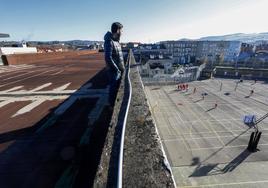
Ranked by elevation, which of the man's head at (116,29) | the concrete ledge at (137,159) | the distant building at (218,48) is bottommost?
the distant building at (218,48)

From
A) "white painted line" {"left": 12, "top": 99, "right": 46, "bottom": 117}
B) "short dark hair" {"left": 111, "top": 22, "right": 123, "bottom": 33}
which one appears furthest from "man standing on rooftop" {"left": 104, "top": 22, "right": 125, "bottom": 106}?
"white painted line" {"left": 12, "top": 99, "right": 46, "bottom": 117}

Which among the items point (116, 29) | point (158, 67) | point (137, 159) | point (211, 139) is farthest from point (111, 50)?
point (158, 67)

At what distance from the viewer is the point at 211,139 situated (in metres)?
19.9

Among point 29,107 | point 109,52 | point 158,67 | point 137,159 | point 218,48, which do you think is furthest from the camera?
point 218,48

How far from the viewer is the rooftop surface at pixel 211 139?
14.1 metres

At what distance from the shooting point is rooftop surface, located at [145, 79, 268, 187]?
1412 cm

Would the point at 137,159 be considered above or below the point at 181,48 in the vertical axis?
above

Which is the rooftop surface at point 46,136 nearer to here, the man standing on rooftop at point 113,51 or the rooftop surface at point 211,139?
the man standing on rooftop at point 113,51

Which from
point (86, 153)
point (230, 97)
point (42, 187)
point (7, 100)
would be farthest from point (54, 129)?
point (230, 97)

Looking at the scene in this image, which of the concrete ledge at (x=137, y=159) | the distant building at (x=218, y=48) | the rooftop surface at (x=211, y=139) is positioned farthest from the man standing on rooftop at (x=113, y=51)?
the distant building at (x=218, y=48)

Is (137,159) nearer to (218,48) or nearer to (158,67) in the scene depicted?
(158,67)

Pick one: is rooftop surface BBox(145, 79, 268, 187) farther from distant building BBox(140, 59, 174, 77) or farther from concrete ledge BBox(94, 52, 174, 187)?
distant building BBox(140, 59, 174, 77)

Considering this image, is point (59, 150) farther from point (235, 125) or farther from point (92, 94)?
point (235, 125)

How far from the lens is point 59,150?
3361 millimetres
